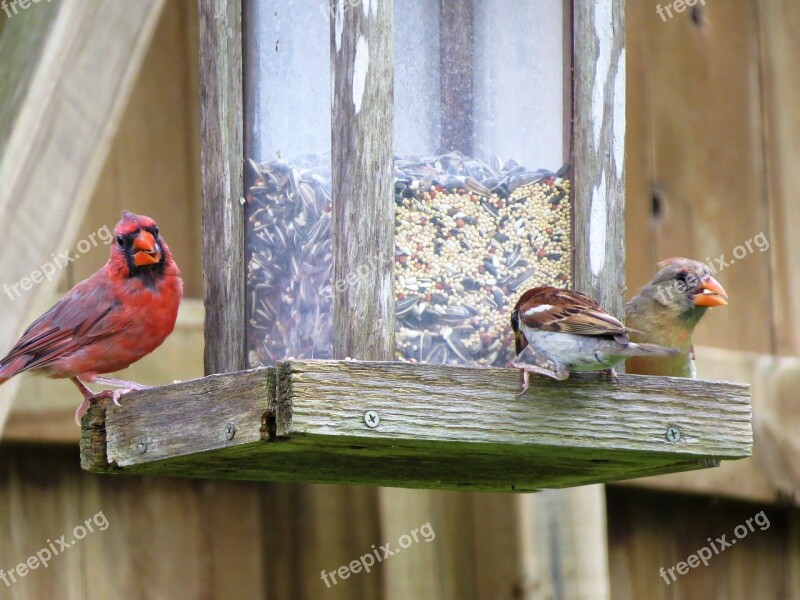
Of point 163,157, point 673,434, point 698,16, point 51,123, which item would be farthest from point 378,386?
point 698,16

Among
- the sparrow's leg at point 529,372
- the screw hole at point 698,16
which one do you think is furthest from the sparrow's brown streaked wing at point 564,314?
the screw hole at point 698,16

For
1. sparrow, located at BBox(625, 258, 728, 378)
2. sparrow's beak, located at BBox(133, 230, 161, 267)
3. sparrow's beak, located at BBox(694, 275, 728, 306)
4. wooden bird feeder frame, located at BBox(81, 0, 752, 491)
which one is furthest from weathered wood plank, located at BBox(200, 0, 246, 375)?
sparrow's beak, located at BBox(694, 275, 728, 306)

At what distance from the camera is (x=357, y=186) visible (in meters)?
3.77

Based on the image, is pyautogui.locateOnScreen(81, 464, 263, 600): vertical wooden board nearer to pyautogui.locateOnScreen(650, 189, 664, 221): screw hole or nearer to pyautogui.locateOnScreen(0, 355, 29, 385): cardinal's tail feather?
pyautogui.locateOnScreen(0, 355, 29, 385): cardinal's tail feather

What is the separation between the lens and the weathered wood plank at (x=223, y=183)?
4145 millimetres

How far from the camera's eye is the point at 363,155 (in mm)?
3760

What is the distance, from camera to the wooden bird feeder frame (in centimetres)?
348

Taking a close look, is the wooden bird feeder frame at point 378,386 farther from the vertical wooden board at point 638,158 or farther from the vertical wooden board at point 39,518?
the vertical wooden board at point 638,158

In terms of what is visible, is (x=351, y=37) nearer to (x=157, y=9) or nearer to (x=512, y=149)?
(x=512, y=149)

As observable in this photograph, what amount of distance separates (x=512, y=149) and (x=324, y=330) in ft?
2.33

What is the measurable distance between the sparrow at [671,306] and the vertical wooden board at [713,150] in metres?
0.37

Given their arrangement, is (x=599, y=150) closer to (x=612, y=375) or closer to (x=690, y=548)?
(x=612, y=375)

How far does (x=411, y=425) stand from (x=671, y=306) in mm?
1738

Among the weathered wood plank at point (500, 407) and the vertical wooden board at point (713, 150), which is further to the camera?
the vertical wooden board at point (713, 150)
